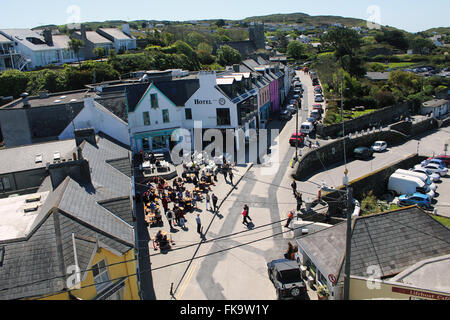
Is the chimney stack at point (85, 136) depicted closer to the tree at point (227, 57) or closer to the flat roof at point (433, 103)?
the tree at point (227, 57)

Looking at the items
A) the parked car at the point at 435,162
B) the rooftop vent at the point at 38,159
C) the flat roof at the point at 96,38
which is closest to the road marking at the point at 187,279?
the rooftop vent at the point at 38,159

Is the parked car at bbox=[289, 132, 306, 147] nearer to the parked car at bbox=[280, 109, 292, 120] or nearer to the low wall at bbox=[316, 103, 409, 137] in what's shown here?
the low wall at bbox=[316, 103, 409, 137]

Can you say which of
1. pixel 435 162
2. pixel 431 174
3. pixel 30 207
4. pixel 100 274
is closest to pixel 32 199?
pixel 30 207

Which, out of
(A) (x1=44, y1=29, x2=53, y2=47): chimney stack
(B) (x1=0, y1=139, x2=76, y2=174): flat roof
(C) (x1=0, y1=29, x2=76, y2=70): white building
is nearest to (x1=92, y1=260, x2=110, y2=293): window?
(B) (x1=0, y1=139, x2=76, y2=174): flat roof

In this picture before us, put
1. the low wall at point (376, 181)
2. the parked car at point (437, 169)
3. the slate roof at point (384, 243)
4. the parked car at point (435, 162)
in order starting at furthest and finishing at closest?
the parked car at point (435, 162), the parked car at point (437, 169), the low wall at point (376, 181), the slate roof at point (384, 243)

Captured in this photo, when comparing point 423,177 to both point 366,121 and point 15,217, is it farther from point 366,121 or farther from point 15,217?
point 15,217
